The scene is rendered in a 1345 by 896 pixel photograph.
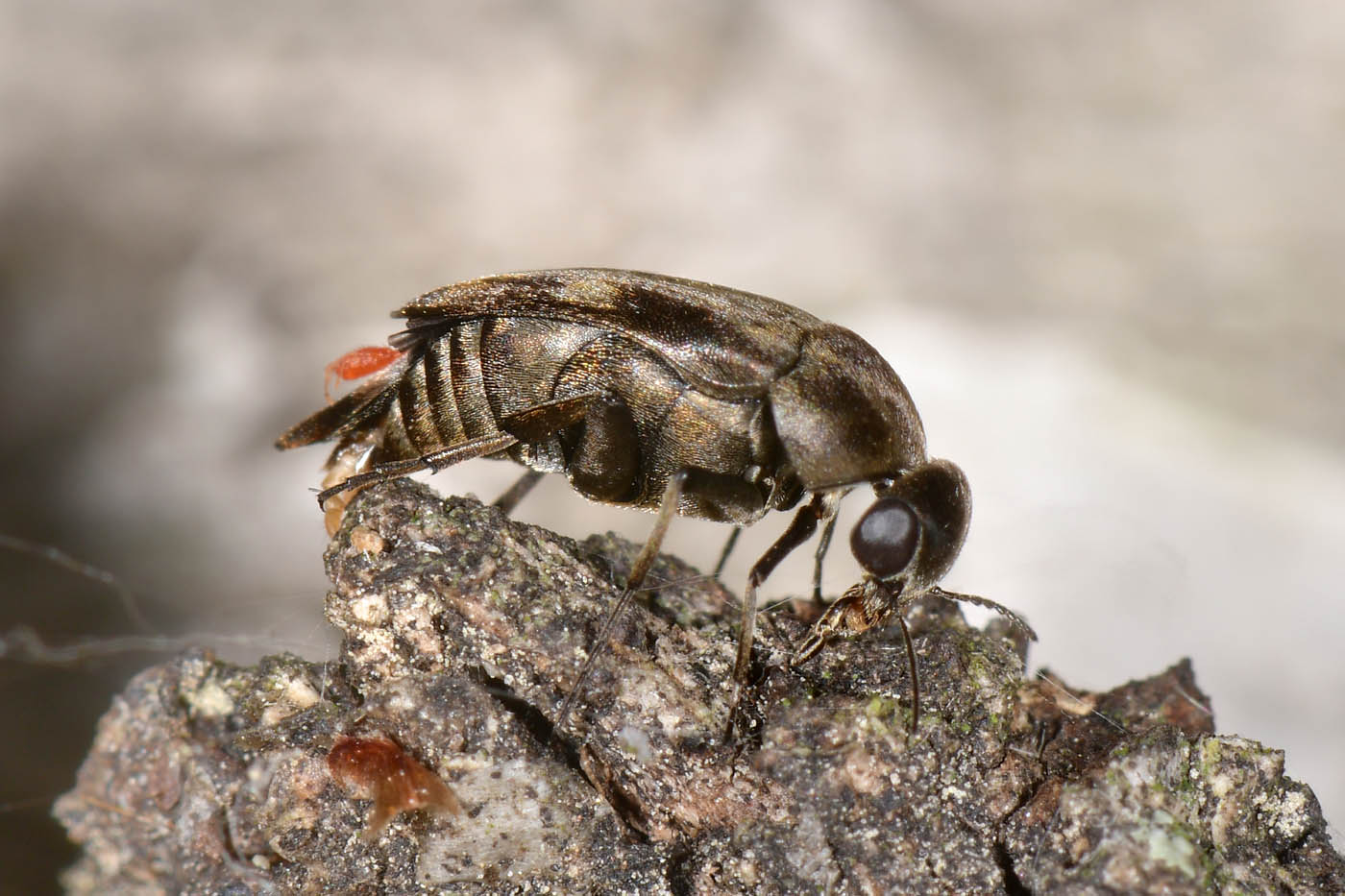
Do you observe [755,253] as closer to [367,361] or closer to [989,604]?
[367,361]

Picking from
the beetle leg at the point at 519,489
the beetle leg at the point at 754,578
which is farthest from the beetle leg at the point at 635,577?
the beetle leg at the point at 519,489

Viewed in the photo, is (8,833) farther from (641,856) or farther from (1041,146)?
(1041,146)

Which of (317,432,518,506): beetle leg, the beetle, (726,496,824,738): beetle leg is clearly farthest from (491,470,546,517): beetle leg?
(726,496,824,738): beetle leg

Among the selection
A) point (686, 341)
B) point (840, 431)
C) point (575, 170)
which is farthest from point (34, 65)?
point (840, 431)

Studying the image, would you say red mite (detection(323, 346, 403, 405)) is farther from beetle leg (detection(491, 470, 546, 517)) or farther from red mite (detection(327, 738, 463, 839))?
red mite (detection(327, 738, 463, 839))

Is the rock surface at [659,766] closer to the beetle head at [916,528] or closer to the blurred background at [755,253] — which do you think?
the beetle head at [916,528]

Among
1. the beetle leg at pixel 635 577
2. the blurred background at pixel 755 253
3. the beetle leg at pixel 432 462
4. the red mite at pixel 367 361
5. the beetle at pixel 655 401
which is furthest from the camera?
the blurred background at pixel 755 253
